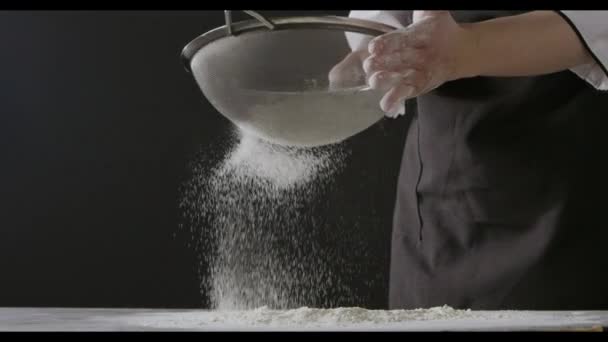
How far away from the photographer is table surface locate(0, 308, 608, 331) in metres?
0.67

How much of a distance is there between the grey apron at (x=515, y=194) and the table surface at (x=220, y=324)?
0.07 metres

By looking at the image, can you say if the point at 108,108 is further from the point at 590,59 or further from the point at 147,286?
the point at 590,59

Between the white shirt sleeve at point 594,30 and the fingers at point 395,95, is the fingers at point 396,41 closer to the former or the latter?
the fingers at point 395,95

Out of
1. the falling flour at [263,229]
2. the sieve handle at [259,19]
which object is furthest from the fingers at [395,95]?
the falling flour at [263,229]

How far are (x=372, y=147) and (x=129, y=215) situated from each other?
40 centimetres

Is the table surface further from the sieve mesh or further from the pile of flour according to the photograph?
the sieve mesh

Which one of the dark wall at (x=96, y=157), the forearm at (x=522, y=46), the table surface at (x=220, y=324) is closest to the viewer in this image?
the table surface at (x=220, y=324)

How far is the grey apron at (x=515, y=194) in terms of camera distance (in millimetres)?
887

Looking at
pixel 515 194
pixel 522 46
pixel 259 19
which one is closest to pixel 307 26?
pixel 259 19

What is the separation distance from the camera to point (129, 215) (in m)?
1.09

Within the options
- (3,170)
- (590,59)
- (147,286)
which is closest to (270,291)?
(147,286)

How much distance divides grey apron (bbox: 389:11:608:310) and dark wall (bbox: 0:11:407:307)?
20 cm
